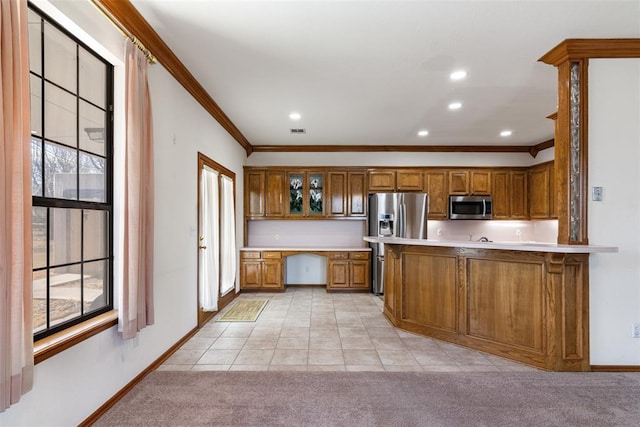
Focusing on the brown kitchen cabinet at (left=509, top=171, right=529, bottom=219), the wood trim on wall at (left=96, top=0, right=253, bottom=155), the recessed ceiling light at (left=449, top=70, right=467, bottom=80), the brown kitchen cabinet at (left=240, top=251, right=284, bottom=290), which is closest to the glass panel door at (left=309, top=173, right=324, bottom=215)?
the brown kitchen cabinet at (left=240, top=251, right=284, bottom=290)

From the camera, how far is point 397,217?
235 inches

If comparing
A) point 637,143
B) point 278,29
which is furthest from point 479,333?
point 278,29

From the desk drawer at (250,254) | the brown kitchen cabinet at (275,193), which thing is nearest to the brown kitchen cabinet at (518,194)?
the brown kitchen cabinet at (275,193)

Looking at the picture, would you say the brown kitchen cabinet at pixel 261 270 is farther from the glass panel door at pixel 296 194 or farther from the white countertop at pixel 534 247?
the white countertop at pixel 534 247

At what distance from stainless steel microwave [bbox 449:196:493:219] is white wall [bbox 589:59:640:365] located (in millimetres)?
3412

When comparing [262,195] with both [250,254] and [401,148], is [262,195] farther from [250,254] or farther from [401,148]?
[401,148]

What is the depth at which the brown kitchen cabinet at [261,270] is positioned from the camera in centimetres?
592

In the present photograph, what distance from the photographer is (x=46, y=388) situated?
1.70m

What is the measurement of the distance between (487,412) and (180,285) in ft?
9.61

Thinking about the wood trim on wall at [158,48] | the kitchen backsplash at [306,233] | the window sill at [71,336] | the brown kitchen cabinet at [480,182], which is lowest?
the window sill at [71,336]

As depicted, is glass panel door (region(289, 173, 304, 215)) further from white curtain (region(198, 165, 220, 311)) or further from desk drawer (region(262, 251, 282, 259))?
white curtain (region(198, 165, 220, 311))

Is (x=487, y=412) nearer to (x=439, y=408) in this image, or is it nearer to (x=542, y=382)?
(x=439, y=408)

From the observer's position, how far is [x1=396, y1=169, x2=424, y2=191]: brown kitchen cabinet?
20.6ft

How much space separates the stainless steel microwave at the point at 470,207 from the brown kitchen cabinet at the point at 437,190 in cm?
12
